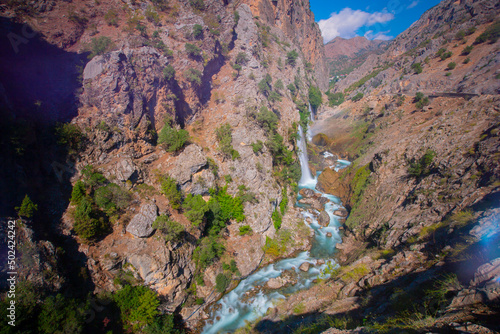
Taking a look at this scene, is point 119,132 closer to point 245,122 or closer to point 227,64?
point 245,122

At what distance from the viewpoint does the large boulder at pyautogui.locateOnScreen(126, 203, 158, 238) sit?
Answer: 1692cm

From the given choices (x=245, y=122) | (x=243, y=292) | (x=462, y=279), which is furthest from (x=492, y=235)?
(x=245, y=122)

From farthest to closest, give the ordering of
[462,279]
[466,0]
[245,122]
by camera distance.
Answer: [466,0] < [245,122] < [462,279]

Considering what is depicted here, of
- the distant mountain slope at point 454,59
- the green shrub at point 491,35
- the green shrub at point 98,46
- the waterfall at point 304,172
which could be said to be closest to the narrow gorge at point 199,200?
the green shrub at point 98,46

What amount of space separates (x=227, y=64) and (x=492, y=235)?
40241 millimetres

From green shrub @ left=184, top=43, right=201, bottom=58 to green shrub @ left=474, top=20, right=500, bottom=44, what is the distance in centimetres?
6278

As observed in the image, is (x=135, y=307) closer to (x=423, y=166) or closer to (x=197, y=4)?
(x=423, y=166)

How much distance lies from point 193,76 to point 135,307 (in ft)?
93.7

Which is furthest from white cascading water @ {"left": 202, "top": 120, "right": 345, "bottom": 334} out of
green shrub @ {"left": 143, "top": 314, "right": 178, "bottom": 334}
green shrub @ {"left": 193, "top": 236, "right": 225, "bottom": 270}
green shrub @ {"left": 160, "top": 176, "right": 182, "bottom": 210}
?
green shrub @ {"left": 160, "top": 176, "right": 182, "bottom": 210}

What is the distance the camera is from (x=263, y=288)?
20.2m

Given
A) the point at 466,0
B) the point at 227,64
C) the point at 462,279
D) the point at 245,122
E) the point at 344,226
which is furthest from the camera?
the point at 466,0

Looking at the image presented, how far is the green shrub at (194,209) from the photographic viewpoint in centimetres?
2009

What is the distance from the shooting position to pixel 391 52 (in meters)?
89.4

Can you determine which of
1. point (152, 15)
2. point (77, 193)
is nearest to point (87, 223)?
point (77, 193)
